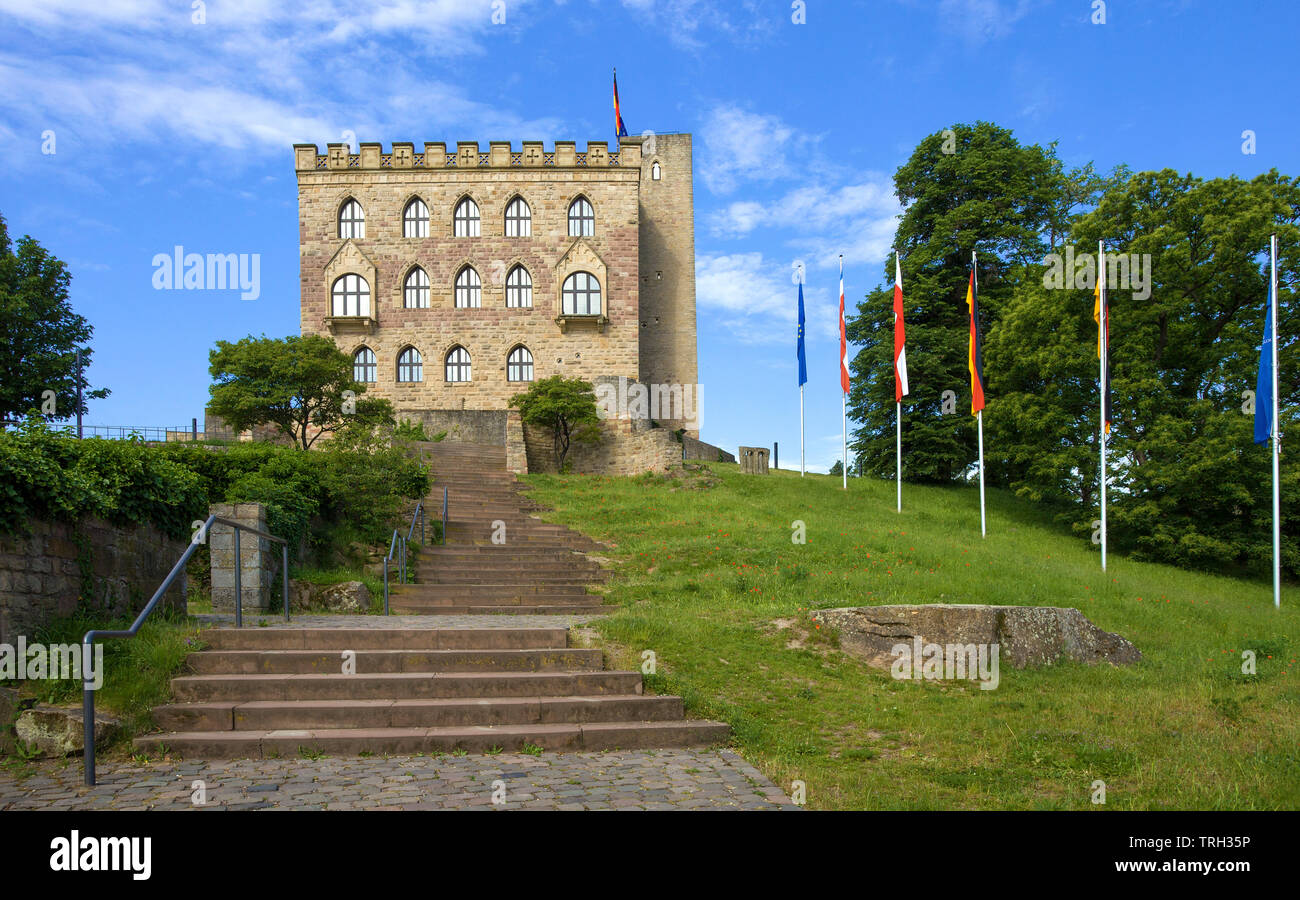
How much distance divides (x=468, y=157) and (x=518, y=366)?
9952mm

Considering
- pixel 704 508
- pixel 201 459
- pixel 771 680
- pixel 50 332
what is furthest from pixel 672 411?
pixel 771 680

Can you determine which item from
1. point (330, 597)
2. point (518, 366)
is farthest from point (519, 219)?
point (330, 597)

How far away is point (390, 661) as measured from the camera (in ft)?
28.2

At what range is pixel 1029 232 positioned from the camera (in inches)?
1361

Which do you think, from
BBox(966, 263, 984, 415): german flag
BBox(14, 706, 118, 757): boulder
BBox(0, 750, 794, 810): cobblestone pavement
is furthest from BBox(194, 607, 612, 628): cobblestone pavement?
BBox(966, 263, 984, 415): german flag

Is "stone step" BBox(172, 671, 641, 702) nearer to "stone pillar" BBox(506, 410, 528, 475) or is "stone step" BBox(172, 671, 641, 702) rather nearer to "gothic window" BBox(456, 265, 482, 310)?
"stone pillar" BBox(506, 410, 528, 475)

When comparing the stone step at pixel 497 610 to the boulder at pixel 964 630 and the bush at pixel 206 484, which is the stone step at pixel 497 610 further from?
the boulder at pixel 964 630

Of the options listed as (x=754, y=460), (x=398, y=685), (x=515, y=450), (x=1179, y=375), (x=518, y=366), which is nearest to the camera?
(x=398, y=685)

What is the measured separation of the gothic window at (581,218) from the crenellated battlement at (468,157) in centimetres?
169

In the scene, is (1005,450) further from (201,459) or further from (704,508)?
(201,459)

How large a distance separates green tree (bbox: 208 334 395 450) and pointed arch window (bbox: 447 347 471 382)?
10886 millimetres

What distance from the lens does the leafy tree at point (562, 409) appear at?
112ft

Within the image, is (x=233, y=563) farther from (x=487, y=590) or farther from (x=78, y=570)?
(x=487, y=590)

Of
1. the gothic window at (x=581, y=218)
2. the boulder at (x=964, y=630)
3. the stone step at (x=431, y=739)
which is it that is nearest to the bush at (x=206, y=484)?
the stone step at (x=431, y=739)
